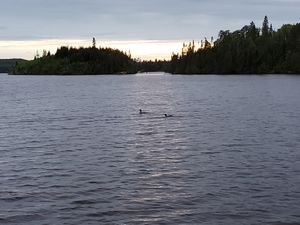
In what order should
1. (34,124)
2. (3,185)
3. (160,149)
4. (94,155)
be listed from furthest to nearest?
(34,124), (160,149), (94,155), (3,185)

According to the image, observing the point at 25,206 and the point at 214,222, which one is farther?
the point at 25,206

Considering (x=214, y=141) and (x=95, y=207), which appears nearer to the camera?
(x=95, y=207)

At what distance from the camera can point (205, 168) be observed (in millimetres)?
30812

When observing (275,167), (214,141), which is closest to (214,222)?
(275,167)

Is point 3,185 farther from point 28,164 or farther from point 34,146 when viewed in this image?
point 34,146

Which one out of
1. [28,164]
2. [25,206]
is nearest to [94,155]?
[28,164]

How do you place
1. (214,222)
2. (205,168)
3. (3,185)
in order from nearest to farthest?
1. (214,222)
2. (3,185)
3. (205,168)

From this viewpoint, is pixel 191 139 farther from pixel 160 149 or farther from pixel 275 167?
pixel 275 167

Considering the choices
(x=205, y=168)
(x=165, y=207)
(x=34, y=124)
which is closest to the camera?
(x=165, y=207)

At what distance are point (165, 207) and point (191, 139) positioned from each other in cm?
2054

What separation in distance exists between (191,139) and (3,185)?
65.4 ft

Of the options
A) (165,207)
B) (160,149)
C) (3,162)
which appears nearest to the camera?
(165,207)

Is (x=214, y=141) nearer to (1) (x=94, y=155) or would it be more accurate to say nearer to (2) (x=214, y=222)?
(1) (x=94, y=155)

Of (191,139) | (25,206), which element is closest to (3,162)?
(25,206)
